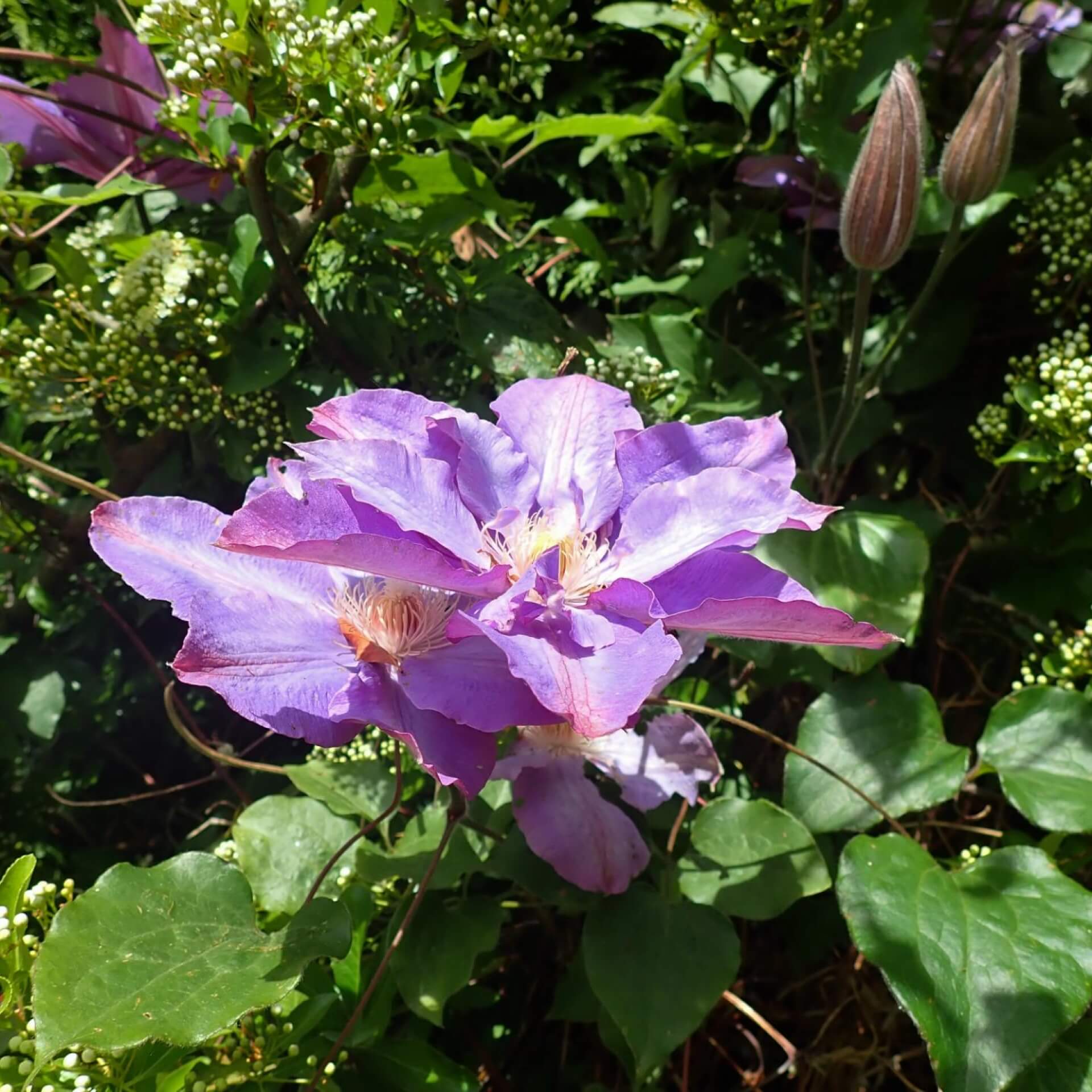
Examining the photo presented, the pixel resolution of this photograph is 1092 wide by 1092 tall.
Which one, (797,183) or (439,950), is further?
(797,183)

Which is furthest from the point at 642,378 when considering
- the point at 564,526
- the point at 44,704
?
the point at 44,704

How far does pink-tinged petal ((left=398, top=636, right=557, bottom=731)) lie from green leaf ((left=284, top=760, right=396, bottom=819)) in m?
0.23

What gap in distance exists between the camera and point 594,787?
21.0 inches

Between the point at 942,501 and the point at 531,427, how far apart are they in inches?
23.9

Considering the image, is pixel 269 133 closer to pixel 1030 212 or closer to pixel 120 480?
pixel 120 480

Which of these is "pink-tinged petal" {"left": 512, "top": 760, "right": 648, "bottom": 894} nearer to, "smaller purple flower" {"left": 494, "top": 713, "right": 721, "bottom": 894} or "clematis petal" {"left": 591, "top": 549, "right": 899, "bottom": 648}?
"smaller purple flower" {"left": 494, "top": 713, "right": 721, "bottom": 894}

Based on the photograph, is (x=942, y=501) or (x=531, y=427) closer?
(x=531, y=427)

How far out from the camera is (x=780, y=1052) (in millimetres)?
843

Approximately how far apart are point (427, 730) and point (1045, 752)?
467 millimetres

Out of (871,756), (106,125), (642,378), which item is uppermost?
(106,125)

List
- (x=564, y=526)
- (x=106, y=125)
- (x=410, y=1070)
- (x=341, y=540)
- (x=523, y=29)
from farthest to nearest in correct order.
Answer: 1. (x=106, y=125)
2. (x=523, y=29)
3. (x=410, y=1070)
4. (x=564, y=526)
5. (x=341, y=540)

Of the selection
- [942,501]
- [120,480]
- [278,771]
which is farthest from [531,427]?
[942,501]

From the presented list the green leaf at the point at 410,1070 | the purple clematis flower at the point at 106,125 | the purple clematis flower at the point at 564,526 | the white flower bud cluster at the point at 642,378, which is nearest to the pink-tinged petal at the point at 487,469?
the purple clematis flower at the point at 564,526

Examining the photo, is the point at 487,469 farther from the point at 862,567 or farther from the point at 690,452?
the point at 862,567
